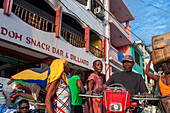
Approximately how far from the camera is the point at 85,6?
422 inches

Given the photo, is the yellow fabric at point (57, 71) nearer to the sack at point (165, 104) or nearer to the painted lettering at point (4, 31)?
the sack at point (165, 104)

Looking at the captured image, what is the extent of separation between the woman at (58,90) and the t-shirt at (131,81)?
2.23 ft

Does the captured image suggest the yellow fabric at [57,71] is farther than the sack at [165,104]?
Yes

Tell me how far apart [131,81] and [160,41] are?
1.44 metres

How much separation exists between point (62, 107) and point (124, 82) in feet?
3.30

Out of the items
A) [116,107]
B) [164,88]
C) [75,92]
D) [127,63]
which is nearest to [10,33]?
[75,92]

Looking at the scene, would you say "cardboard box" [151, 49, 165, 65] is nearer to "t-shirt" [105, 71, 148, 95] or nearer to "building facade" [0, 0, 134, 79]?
"t-shirt" [105, 71, 148, 95]

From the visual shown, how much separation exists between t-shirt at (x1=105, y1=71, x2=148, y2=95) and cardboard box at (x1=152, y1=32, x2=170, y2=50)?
4.12 ft

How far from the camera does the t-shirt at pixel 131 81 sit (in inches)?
93.7

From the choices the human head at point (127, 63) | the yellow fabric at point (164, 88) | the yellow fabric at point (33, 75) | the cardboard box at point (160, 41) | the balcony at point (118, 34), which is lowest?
the yellow fabric at point (164, 88)

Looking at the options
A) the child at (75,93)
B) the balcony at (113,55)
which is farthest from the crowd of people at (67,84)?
the balcony at (113,55)

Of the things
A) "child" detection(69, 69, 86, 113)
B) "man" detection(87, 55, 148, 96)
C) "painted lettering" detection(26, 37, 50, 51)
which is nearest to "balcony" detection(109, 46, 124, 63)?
"painted lettering" detection(26, 37, 50, 51)

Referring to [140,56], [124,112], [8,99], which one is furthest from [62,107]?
[140,56]

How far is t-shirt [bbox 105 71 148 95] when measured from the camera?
238 centimetres
